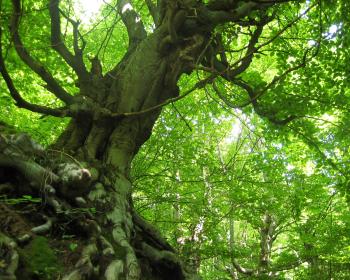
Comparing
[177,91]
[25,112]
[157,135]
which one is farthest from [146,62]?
[25,112]

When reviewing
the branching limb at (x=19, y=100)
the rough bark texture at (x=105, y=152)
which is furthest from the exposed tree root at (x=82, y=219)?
the branching limb at (x=19, y=100)

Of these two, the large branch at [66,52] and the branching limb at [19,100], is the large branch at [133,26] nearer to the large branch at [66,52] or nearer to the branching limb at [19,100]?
the large branch at [66,52]

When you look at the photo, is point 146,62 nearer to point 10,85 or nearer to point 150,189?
point 10,85

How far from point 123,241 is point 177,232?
5885 millimetres

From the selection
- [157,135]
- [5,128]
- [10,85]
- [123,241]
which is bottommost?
[123,241]

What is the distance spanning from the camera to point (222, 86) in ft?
27.4

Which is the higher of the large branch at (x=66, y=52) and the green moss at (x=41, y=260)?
the large branch at (x=66, y=52)

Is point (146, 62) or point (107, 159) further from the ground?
point (146, 62)

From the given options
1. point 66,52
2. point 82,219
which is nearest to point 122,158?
point 82,219

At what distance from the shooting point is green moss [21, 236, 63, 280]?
275cm

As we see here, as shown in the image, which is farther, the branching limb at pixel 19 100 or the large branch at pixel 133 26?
the large branch at pixel 133 26

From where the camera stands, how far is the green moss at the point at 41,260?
2755 millimetres

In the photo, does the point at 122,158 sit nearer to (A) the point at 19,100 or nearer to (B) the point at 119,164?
(B) the point at 119,164

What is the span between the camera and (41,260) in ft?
9.52
